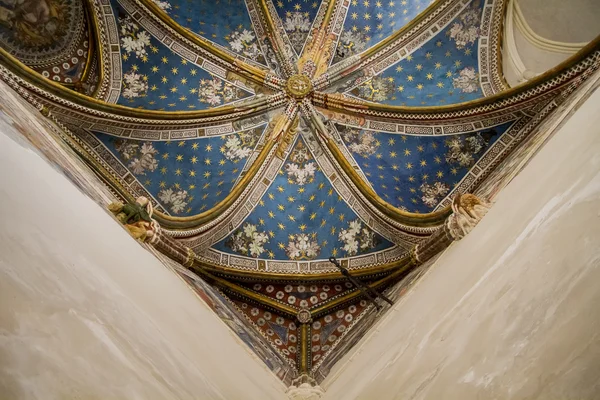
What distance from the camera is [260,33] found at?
29.4 feet

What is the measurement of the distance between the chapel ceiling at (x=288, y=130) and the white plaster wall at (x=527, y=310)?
385 cm

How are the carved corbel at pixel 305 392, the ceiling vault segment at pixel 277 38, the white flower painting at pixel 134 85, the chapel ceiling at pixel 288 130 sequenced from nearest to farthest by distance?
the carved corbel at pixel 305 392 → the chapel ceiling at pixel 288 130 → the white flower painting at pixel 134 85 → the ceiling vault segment at pixel 277 38

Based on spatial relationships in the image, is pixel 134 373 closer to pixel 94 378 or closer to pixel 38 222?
pixel 94 378

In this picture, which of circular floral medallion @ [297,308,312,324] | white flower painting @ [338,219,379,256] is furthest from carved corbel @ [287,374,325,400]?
white flower painting @ [338,219,379,256]

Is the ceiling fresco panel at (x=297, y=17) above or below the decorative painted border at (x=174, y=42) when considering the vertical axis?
below

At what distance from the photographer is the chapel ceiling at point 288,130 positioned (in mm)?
7723

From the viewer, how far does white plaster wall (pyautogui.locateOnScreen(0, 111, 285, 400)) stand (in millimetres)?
1894

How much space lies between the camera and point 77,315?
2.25m

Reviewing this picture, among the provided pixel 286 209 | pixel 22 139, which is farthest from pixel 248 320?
pixel 22 139

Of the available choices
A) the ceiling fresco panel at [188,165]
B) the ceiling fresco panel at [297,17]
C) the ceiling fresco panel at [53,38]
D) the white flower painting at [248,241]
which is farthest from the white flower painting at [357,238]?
the ceiling fresco panel at [53,38]

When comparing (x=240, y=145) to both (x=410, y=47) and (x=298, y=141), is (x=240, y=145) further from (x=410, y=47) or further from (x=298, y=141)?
(x=410, y=47)

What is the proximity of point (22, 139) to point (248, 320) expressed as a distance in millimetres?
5246

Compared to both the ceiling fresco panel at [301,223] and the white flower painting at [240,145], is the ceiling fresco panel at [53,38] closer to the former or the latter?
the white flower painting at [240,145]

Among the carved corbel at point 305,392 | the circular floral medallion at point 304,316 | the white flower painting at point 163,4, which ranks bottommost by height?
the carved corbel at point 305,392
